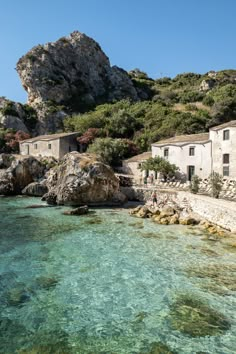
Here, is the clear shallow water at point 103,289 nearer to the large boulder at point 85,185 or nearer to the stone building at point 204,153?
the large boulder at point 85,185

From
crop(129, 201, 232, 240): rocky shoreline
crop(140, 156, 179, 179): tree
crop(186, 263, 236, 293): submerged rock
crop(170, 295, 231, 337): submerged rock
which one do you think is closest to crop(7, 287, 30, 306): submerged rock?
crop(170, 295, 231, 337): submerged rock

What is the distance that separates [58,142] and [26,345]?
40860 millimetres

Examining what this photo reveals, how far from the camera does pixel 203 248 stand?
13.9m

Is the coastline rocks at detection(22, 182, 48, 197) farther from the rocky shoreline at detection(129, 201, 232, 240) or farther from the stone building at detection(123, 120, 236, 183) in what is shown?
the rocky shoreline at detection(129, 201, 232, 240)

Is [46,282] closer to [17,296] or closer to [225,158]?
[17,296]

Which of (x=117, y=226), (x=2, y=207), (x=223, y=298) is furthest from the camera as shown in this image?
(x=2, y=207)

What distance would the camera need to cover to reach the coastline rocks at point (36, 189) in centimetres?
3438

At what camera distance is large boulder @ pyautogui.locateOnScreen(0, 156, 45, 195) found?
3572 cm

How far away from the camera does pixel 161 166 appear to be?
32719 mm

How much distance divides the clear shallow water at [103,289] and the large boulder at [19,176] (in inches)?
750

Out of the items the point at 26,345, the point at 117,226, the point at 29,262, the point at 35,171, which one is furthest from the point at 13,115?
the point at 26,345

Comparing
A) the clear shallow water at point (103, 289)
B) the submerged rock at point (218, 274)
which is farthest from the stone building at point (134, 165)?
the submerged rock at point (218, 274)

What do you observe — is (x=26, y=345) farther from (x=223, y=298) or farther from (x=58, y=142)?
(x=58, y=142)

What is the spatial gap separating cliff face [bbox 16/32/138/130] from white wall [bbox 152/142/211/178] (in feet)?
126
